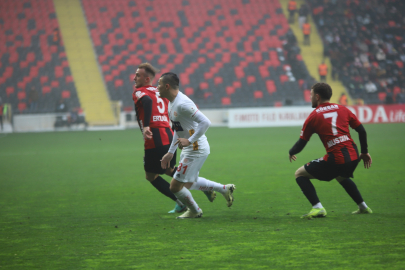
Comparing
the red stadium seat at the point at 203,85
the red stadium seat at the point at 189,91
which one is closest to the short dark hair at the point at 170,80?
the red stadium seat at the point at 189,91

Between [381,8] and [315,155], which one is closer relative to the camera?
[315,155]

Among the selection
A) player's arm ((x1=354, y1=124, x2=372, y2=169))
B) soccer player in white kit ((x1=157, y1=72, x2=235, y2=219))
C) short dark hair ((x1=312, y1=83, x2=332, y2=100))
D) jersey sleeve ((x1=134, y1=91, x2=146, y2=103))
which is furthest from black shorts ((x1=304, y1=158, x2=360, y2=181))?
jersey sleeve ((x1=134, y1=91, x2=146, y2=103))

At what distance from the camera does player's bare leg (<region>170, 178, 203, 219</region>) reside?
4645mm

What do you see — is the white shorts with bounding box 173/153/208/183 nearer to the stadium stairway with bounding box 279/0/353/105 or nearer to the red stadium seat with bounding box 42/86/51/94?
the stadium stairway with bounding box 279/0/353/105

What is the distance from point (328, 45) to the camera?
2911cm

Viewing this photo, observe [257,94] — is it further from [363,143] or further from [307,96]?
[363,143]

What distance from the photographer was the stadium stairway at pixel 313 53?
26.9 m

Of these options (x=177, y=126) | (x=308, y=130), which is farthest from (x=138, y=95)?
A: (x=308, y=130)

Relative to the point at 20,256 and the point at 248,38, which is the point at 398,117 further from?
the point at 20,256

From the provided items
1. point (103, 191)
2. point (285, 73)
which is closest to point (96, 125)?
point (285, 73)

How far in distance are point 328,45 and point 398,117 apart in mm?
8551

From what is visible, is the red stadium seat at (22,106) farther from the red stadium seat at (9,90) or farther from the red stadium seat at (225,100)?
the red stadium seat at (225,100)

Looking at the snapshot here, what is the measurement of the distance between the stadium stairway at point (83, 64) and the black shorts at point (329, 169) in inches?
800

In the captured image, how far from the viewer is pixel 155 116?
5.10 metres
